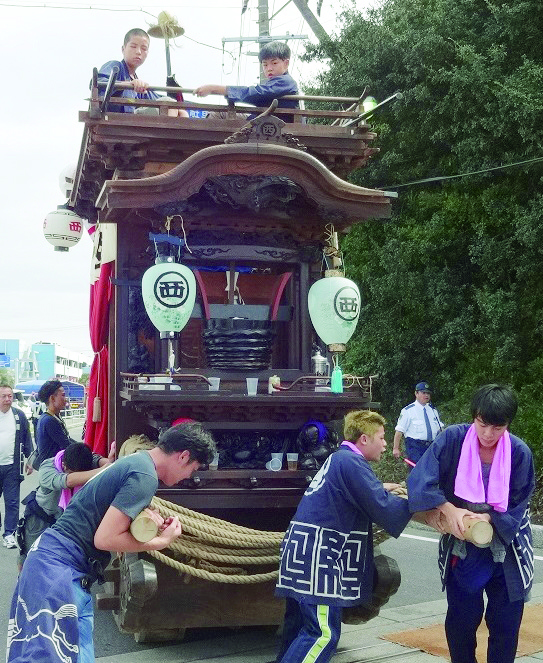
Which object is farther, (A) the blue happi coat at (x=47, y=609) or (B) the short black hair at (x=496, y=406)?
(B) the short black hair at (x=496, y=406)

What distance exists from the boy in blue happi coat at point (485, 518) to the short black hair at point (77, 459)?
7.96 ft

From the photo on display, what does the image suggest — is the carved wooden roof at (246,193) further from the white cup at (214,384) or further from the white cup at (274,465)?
the white cup at (274,465)

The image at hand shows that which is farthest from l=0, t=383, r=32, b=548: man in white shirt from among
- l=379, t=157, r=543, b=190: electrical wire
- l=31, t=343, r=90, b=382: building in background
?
l=31, t=343, r=90, b=382: building in background

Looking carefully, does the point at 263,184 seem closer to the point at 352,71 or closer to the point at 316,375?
the point at 316,375

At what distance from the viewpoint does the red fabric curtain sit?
7.43 metres

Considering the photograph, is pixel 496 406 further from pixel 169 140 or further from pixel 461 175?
pixel 461 175

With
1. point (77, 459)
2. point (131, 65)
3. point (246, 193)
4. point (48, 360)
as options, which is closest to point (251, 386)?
point (77, 459)

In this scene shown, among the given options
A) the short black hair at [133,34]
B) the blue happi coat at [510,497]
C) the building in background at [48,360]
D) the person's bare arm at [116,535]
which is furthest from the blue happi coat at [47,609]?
the building in background at [48,360]

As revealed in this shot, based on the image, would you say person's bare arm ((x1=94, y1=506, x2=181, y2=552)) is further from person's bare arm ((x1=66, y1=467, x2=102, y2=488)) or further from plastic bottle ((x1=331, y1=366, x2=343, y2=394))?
plastic bottle ((x1=331, y1=366, x2=343, y2=394))

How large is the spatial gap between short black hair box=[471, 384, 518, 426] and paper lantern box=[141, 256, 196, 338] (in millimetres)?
2557

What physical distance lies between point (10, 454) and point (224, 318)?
14.7ft

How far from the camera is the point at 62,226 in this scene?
911 centimetres

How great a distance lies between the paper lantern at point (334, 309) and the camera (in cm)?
657

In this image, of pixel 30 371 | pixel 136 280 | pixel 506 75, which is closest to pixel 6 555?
pixel 136 280
